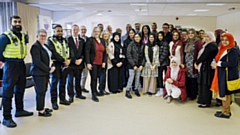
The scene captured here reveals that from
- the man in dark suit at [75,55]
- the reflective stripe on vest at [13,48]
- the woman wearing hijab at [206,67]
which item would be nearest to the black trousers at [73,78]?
the man in dark suit at [75,55]

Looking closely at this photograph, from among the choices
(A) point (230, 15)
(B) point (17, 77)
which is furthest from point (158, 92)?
(A) point (230, 15)

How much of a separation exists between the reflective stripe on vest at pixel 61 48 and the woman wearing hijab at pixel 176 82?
199 centimetres

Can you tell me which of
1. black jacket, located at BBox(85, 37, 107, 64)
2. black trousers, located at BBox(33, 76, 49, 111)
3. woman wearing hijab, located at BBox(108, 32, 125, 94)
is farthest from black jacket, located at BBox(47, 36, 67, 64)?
woman wearing hijab, located at BBox(108, 32, 125, 94)

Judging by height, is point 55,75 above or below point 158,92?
above

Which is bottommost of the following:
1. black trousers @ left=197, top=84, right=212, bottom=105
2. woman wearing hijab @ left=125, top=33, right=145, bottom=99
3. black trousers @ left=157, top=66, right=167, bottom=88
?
black trousers @ left=197, top=84, right=212, bottom=105

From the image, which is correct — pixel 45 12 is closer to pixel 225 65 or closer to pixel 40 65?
pixel 40 65

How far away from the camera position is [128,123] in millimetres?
3357

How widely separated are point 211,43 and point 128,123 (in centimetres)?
195

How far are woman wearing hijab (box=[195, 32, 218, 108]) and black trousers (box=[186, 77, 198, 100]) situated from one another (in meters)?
0.36

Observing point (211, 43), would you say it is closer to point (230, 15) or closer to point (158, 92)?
point (158, 92)

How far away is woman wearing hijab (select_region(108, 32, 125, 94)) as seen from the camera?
Result: 4863mm

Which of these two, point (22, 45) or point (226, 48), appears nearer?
point (22, 45)

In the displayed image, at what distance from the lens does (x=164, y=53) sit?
4.69 m

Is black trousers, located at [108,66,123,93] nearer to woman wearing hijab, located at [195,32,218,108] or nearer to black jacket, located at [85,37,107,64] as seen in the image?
black jacket, located at [85,37,107,64]
